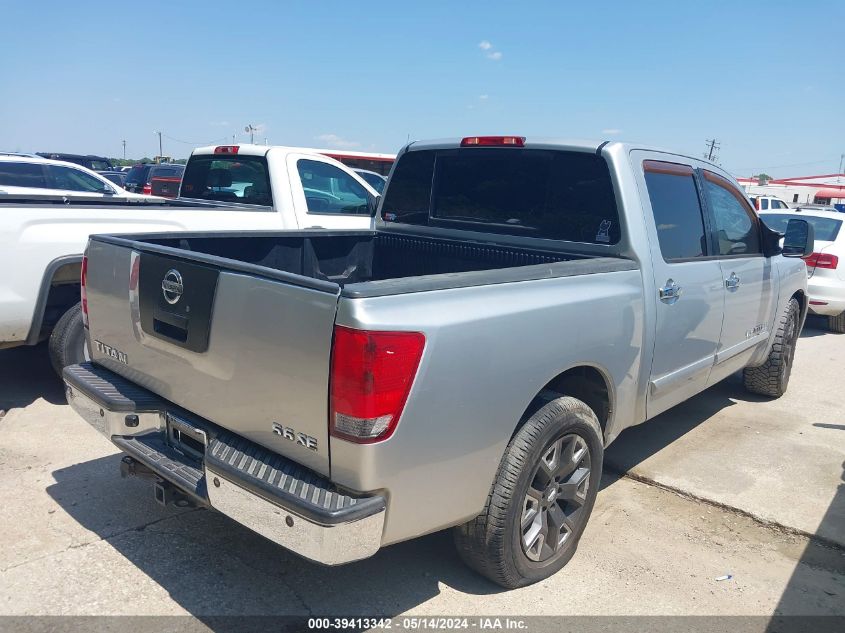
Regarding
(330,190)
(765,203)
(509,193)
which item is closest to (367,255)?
(509,193)

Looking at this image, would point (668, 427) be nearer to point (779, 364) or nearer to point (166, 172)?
point (779, 364)

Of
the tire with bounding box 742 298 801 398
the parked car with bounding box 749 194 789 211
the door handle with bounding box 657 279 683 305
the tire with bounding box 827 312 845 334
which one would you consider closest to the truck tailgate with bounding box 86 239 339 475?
the door handle with bounding box 657 279 683 305

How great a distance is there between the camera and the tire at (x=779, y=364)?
229 inches

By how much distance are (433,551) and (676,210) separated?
2.33 metres

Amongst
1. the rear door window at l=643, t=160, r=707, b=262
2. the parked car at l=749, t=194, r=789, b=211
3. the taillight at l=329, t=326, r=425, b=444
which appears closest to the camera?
the taillight at l=329, t=326, r=425, b=444

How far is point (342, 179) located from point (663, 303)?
15.0ft

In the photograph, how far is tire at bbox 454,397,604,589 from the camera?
277 centimetres

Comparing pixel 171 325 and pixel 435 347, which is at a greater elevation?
pixel 435 347

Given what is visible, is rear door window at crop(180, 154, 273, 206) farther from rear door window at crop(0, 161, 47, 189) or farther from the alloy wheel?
rear door window at crop(0, 161, 47, 189)

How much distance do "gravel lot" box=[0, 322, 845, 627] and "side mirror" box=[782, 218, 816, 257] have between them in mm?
1586

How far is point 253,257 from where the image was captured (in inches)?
159

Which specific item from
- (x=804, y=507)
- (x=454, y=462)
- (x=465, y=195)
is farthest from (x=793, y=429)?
(x=454, y=462)

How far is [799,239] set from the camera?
5504mm

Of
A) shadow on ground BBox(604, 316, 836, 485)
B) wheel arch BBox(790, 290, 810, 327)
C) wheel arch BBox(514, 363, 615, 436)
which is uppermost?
wheel arch BBox(790, 290, 810, 327)
